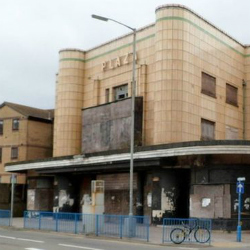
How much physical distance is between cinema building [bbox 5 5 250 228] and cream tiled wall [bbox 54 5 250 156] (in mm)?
81

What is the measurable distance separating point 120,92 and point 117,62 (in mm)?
2620

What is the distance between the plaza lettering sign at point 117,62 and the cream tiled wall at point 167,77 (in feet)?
0.70

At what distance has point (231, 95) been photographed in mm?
44906

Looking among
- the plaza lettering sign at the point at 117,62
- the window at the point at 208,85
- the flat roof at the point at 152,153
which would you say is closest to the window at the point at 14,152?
the flat roof at the point at 152,153

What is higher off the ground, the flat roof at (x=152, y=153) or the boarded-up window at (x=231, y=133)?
the boarded-up window at (x=231, y=133)

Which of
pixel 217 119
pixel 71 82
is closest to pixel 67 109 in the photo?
pixel 71 82

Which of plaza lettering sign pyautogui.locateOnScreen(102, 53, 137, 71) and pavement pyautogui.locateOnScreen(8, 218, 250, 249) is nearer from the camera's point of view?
pavement pyautogui.locateOnScreen(8, 218, 250, 249)

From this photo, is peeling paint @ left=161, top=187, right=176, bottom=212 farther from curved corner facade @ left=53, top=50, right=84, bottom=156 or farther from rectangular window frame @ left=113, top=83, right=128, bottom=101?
curved corner facade @ left=53, top=50, right=84, bottom=156

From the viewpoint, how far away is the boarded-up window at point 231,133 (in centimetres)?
4417

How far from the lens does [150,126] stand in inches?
1569

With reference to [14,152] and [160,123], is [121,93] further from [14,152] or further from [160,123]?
[14,152]

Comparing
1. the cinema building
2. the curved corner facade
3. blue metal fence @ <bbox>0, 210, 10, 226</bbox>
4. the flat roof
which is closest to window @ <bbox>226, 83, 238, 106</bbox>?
the cinema building

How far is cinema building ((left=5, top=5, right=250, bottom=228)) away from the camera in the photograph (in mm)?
31147

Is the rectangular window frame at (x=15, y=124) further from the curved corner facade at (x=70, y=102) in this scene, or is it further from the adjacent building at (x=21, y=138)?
the curved corner facade at (x=70, y=102)
